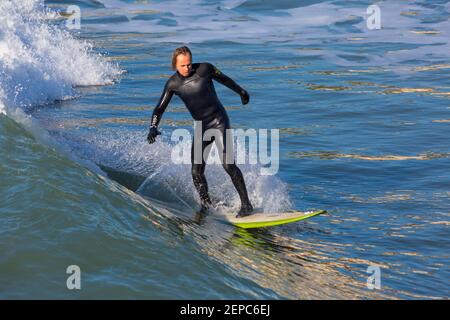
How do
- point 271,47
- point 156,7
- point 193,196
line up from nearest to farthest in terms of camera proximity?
point 193,196 < point 271,47 < point 156,7

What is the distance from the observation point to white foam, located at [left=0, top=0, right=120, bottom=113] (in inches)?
618

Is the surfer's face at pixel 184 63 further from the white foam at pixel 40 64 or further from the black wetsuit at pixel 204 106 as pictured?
the white foam at pixel 40 64

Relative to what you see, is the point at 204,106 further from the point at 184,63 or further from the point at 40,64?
the point at 40,64

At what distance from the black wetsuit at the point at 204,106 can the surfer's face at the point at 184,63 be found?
0.15m

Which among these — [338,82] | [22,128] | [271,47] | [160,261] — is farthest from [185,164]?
[271,47]

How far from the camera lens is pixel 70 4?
3030 cm

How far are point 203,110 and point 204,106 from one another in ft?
0.15

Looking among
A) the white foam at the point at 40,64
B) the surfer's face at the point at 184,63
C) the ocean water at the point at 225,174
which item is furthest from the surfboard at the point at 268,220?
the white foam at the point at 40,64

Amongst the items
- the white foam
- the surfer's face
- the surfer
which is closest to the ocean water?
the white foam

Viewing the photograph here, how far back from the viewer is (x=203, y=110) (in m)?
9.23

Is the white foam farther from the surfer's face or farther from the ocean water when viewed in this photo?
the surfer's face

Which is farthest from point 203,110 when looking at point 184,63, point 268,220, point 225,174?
point 225,174
